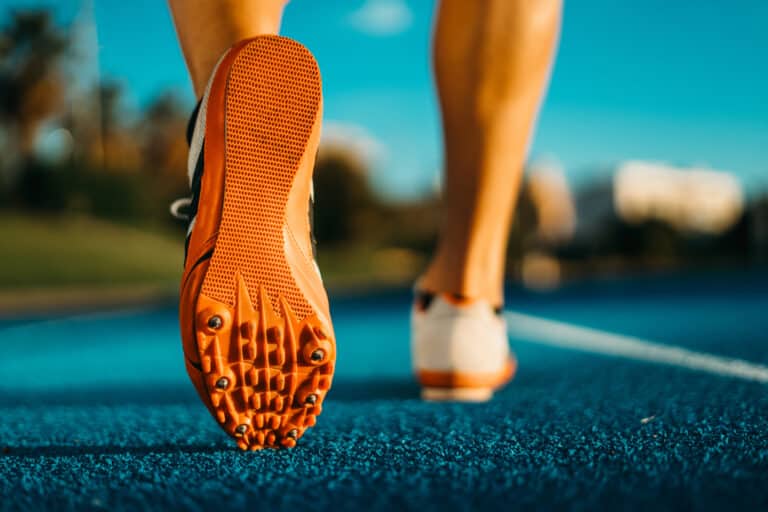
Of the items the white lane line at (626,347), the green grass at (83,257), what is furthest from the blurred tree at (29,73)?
the white lane line at (626,347)

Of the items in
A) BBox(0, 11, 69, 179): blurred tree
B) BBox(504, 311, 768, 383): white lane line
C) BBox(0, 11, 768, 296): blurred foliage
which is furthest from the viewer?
BBox(0, 11, 69, 179): blurred tree

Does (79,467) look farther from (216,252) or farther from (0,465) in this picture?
(216,252)

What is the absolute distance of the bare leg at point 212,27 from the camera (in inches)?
43.4

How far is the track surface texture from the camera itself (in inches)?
29.0

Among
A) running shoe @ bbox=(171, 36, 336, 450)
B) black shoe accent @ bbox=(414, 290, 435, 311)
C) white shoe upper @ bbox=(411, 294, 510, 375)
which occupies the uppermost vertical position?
running shoe @ bbox=(171, 36, 336, 450)

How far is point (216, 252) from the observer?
36.9 inches

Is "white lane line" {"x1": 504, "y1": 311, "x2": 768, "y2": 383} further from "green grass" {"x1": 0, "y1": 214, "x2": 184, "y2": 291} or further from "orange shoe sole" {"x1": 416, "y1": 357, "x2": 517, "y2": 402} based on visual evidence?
"green grass" {"x1": 0, "y1": 214, "x2": 184, "y2": 291}

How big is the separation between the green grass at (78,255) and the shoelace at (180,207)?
44.0 ft

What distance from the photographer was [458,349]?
1.41 m

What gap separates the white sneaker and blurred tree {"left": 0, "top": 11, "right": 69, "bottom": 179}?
23143 mm

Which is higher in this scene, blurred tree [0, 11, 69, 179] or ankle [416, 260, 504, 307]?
blurred tree [0, 11, 69, 179]

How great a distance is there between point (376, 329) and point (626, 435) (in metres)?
2.83

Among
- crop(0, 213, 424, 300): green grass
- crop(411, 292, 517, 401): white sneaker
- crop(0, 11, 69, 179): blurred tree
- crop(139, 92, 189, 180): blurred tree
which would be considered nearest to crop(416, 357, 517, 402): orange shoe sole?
crop(411, 292, 517, 401): white sneaker

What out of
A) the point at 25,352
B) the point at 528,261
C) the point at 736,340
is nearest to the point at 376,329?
the point at 25,352
